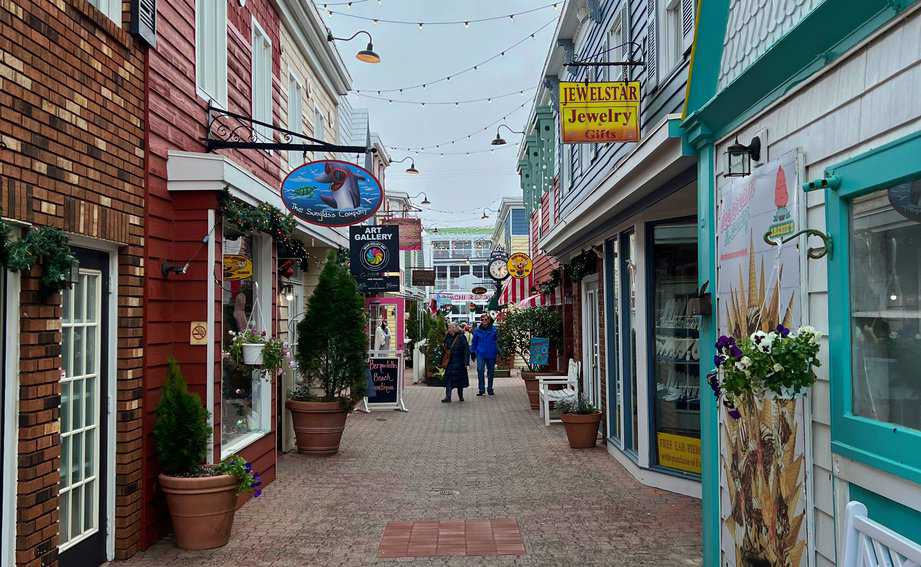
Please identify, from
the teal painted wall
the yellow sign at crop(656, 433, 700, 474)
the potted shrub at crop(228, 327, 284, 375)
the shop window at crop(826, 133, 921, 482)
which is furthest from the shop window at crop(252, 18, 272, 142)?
the teal painted wall

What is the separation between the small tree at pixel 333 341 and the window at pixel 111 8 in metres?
4.49

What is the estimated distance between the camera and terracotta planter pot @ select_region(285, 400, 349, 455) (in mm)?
9211

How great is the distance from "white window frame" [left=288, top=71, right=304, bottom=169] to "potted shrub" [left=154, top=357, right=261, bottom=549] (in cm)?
506

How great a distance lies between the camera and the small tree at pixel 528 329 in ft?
48.0

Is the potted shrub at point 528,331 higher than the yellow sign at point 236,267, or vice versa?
the yellow sign at point 236,267

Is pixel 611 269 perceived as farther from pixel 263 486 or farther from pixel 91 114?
pixel 91 114

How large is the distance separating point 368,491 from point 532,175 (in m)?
11.5

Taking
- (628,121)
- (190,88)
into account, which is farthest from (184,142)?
(628,121)

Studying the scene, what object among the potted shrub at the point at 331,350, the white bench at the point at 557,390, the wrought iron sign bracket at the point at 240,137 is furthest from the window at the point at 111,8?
the white bench at the point at 557,390

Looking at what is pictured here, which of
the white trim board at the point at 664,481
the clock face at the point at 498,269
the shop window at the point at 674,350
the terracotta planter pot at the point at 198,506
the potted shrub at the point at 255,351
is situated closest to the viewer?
the terracotta planter pot at the point at 198,506

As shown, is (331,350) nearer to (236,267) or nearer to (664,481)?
(236,267)

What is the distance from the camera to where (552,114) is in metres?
14.5

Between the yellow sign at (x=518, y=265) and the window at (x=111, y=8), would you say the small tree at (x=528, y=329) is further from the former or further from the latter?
the window at (x=111, y=8)

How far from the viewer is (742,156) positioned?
4305 millimetres
